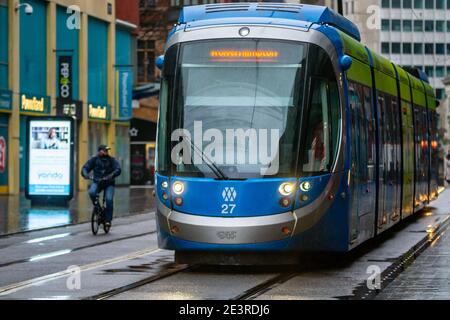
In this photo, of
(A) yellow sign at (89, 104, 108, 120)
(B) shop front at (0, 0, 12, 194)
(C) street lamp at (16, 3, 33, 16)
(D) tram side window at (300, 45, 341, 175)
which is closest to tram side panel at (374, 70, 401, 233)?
(D) tram side window at (300, 45, 341, 175)

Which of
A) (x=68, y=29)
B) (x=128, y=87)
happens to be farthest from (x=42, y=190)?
(x=128, y=87)

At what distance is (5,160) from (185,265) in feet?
86.9

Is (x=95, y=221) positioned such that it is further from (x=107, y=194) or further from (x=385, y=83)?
(x=385, y=83)

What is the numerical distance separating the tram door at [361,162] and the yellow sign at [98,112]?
32397mm

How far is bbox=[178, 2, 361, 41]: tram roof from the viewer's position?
15.1 metres

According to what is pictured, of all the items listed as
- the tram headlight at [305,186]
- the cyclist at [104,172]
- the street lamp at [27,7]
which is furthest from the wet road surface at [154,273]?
the street lamp at [27,7]

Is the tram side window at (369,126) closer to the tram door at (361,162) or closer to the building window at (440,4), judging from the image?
the tram door at (361,162)

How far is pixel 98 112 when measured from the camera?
5044 cm

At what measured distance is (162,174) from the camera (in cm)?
1470

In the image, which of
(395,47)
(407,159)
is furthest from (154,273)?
(395,47)

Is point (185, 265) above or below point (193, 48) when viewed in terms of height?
below

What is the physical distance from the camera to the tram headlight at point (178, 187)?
14.4 m

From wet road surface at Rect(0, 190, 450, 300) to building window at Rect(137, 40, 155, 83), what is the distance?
153 feet
